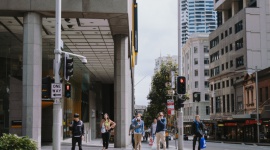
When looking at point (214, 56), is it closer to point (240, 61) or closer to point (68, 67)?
point (240, 61)

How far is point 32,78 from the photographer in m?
21.6

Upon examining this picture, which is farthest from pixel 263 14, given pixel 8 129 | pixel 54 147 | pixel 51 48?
pixel 54 147

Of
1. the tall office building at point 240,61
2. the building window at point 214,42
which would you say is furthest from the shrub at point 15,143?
the building window at point 214,42

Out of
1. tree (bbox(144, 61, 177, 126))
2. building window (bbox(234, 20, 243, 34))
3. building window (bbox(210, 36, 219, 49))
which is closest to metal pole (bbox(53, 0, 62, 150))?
tree (bbox(144, 61, 177, 126))

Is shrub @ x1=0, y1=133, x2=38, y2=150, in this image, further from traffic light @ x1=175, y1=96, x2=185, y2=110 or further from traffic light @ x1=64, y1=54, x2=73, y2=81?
traffic light @ x1=175, y1=96, x2=185, y2=110

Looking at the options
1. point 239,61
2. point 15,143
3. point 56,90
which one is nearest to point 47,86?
point 56,90

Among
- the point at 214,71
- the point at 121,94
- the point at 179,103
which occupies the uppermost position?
the point at 214,71

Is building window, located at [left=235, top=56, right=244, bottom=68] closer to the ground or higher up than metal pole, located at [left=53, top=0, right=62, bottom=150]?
higher up

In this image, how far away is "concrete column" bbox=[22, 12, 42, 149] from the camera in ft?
70.1

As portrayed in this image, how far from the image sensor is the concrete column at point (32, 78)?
70.1 feet

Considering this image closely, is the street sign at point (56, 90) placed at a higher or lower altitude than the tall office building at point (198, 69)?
lower

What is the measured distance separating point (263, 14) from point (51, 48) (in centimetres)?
5247

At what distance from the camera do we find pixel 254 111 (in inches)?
2586

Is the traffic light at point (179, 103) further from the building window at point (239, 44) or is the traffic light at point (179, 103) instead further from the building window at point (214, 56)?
the building window at point (214, 56)
